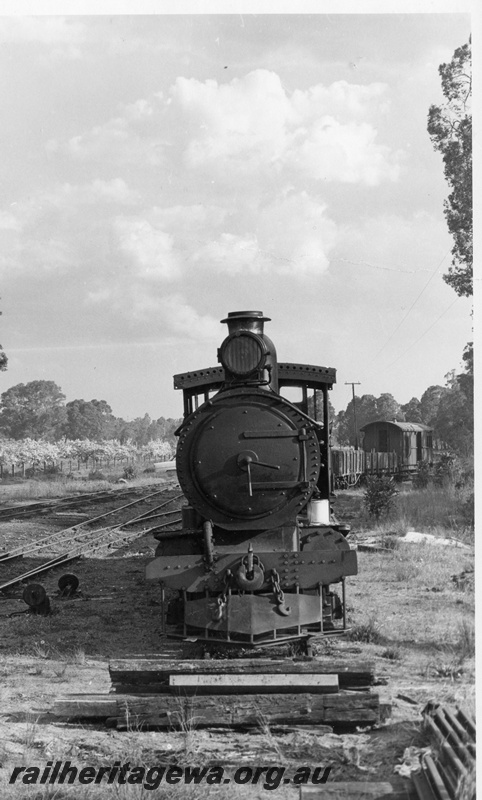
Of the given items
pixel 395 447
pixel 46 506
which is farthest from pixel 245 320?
pixel 395 447

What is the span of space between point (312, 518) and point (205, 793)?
3.94 meters

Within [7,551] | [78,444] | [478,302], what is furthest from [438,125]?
[78,444]

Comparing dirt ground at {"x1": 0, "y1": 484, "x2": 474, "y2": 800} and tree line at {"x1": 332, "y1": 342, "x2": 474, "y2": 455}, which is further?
tree line at {"x1": 332, "y1": 342, "x2": 474, "y2": 455}

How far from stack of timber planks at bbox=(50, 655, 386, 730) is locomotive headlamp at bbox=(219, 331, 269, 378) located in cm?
281

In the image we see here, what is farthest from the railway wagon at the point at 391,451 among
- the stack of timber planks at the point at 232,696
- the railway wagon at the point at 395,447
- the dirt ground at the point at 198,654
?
the stack of timber planks at the point at 232,696

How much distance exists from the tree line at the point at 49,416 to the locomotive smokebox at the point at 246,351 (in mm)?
63154

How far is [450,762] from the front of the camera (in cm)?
451

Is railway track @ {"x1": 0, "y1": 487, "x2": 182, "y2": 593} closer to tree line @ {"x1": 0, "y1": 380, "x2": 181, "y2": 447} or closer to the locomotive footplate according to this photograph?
the locomotive footplate

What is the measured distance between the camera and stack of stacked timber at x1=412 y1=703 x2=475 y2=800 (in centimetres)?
427

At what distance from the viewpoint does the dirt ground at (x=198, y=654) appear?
16.9 ft

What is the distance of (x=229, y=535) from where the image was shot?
306 inches

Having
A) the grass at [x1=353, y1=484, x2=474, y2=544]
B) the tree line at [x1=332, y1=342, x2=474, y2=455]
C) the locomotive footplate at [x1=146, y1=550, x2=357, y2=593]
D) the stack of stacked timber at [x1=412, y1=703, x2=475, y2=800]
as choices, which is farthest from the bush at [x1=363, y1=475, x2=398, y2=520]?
the stack of stacked timber at [x1=412, y1=703, x2=475, y2=800]

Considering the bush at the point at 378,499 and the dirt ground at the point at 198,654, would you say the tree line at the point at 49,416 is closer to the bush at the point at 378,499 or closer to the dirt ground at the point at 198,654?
the bush at the point at 378,499

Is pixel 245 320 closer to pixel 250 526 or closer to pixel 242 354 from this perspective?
pixel 242 354
